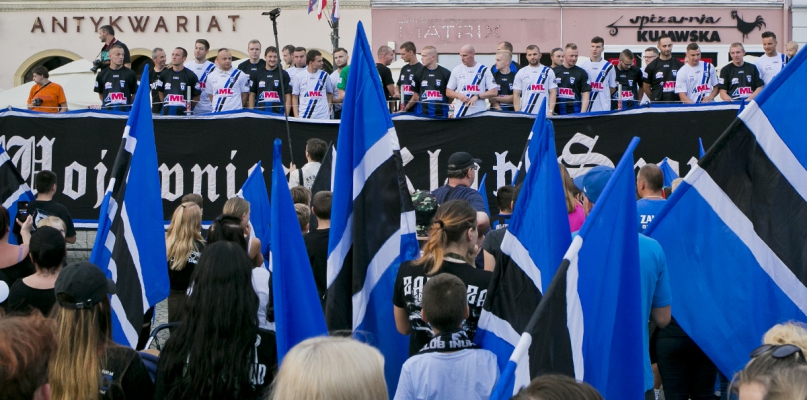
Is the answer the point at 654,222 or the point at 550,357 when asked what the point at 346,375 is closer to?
the point at 550,357

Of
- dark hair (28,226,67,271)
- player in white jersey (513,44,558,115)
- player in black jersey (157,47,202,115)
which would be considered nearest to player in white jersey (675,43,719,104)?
player in white jersey (513,44,558,115)

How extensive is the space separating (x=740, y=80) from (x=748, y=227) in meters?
10.2

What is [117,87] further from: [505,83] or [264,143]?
[505,83]

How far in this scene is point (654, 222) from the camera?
4.27 m

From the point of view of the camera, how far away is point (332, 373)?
2.38 metres

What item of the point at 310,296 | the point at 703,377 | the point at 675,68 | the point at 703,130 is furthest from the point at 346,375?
the point at 675,68

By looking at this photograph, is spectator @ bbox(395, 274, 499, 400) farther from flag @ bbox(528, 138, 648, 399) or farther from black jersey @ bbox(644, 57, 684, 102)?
black jersey @ bbox(644, 57, 684, 102)

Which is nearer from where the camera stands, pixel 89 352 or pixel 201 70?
pixel 89 352

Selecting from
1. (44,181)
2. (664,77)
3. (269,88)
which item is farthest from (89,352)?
(664,77)

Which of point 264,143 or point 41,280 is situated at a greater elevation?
point 264,143

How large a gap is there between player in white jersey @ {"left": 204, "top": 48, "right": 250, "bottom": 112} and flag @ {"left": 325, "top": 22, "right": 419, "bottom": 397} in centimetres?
934

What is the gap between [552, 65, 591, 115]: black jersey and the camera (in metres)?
13.3

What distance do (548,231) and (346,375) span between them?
190cm

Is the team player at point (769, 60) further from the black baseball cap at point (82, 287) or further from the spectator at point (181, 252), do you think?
the black baseball cap at point (82, 287)
